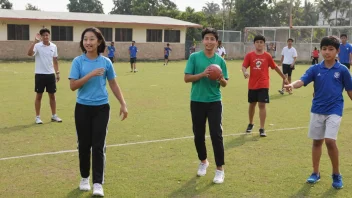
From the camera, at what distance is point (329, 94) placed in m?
5.62

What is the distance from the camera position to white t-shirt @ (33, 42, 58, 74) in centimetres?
975

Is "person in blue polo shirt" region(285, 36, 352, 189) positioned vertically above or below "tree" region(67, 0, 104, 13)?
below

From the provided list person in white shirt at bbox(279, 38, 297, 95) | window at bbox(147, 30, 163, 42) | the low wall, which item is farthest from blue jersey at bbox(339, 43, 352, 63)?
window at bbox(147, 30, 163, 42)

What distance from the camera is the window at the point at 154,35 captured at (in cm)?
4109

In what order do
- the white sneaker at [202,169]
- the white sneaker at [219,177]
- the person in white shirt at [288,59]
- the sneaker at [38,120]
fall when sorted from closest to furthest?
the white sneaker at [219,177]
the white sneaker at [202,169]
the sneaker at [38,120]
the person in white shirt at [288,59]

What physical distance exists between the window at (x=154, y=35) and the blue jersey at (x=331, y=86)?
36.0 meters

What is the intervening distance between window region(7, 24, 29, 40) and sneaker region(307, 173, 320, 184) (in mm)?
33783

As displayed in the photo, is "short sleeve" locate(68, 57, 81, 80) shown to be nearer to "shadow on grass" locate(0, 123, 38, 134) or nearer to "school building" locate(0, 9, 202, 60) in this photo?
"shadow on grass" locate(0, 123, 38, 134)

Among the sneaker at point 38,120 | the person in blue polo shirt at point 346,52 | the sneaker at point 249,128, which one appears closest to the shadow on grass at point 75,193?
the sneaker at point 249,128

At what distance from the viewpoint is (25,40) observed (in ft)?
119

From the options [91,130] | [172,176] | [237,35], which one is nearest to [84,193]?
[91,130]

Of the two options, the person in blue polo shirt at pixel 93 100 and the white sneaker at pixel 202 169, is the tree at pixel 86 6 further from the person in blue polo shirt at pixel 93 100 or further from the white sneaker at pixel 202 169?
the person in blue polo shirt at pixel 93 100

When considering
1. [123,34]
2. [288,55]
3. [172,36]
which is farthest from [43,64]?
[172,36]

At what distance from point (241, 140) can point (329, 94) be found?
3.04 metres
